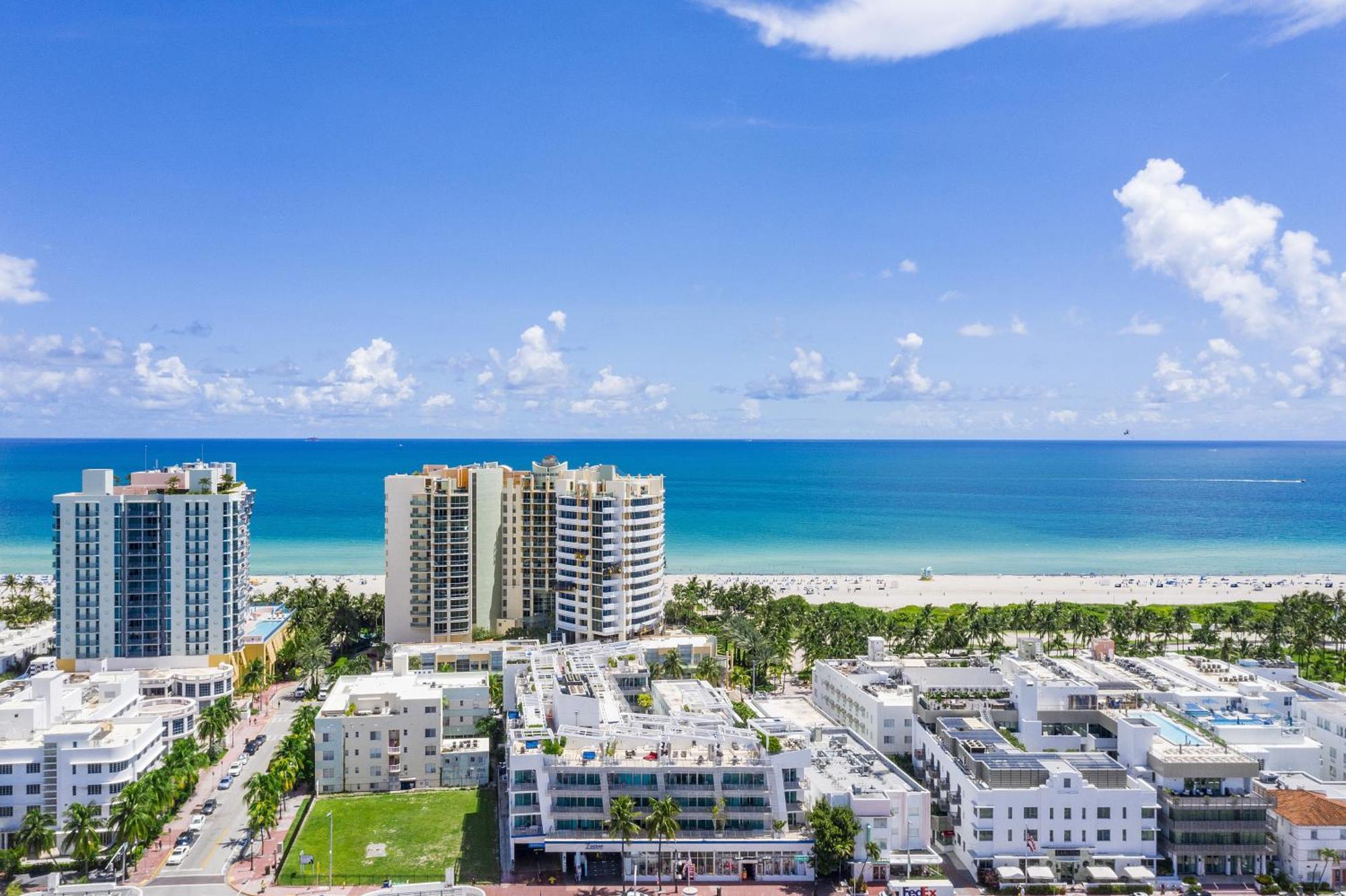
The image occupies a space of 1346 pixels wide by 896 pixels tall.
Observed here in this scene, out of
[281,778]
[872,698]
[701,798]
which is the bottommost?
[281,778]

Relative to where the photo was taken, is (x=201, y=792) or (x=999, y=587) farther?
(x=999, y=587)

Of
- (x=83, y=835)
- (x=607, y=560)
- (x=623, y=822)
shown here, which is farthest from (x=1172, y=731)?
(x=83, y=835)

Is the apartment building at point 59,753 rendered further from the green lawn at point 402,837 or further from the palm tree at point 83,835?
the green lawn at point 402,837

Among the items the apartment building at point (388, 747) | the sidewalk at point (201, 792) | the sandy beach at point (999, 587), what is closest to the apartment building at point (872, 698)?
the apartment building at point (388, 747)

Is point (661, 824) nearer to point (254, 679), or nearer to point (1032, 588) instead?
point (254, 679)

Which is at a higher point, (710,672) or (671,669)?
(671,669)

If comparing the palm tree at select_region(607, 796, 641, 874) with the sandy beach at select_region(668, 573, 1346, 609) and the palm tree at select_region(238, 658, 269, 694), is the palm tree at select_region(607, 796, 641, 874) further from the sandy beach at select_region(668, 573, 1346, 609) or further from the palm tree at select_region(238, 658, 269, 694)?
the sandy beach at select_region(668, 573, 1346, 609)

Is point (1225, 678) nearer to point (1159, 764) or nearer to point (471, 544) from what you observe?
point (1159, 764)
